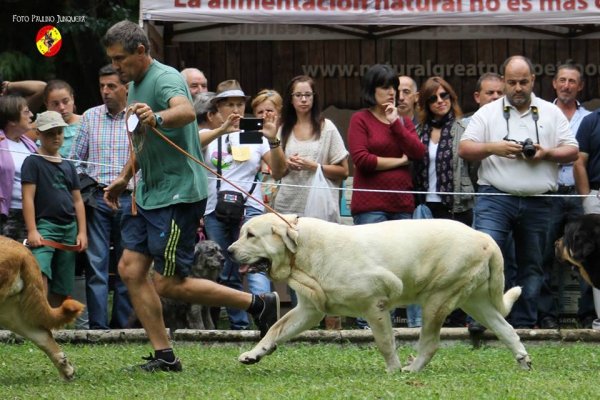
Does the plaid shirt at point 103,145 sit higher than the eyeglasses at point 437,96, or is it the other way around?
the eyeglasses at point 437,96

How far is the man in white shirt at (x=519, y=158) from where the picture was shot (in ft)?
30.4

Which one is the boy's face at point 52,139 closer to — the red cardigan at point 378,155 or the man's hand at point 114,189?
the man's hand at point 114,189

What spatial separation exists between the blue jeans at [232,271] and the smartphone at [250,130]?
66cm

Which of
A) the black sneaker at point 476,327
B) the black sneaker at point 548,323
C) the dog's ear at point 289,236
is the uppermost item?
the dog's ear at point 289,236

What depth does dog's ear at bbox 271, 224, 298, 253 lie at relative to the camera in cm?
693

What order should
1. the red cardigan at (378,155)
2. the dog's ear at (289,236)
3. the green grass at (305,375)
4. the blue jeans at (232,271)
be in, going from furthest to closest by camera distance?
the blue jeans at (232,271) → the red cardigan at (378,155) → the dog's ear at (289,236) → the green grass at (305,375)

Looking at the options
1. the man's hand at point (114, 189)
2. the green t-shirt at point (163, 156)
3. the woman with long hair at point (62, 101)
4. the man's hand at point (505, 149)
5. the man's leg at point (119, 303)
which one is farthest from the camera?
the woman with long hair at point (62, 101)

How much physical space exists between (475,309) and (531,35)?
6.62m

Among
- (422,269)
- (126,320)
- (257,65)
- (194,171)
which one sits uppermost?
(257,65)

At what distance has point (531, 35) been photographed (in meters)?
13.1

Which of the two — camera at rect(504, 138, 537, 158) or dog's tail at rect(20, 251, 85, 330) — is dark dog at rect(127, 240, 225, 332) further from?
camera at rect(504, 138, 537, 158)

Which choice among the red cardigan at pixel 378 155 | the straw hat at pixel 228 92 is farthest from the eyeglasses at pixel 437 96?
the straw hat at pixel 228 92

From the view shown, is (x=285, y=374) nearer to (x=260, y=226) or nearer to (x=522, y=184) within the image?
(x=260, y=226)

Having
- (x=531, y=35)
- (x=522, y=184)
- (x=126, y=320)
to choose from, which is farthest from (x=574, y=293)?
(x=126, y=320)
